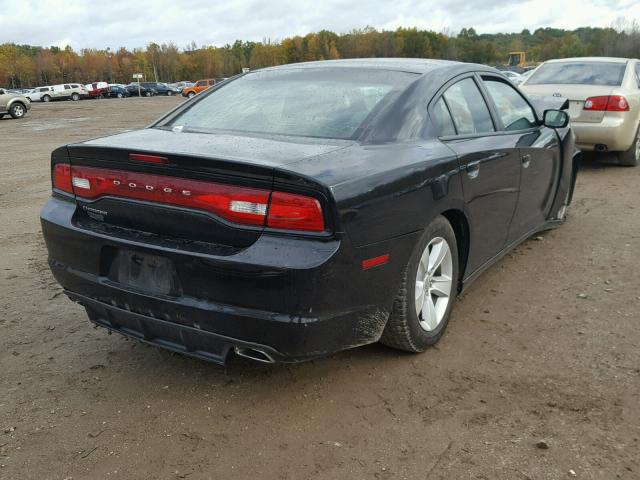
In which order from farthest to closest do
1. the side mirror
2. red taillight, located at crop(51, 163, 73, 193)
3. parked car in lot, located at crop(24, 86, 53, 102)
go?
parked car in lot, located at crop(24, 86, 53, 102) → the side mirror → red taillight, located at crop(51, 163, 73, 193)

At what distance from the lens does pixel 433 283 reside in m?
3.27

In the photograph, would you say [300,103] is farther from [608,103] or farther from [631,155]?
[631,155]

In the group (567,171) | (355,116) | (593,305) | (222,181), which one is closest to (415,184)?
(355,116)

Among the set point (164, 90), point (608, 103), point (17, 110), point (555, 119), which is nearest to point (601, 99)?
point (608, 103)

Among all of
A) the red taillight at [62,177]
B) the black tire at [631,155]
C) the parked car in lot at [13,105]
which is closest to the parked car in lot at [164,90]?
the parked car in lot at [13,105]

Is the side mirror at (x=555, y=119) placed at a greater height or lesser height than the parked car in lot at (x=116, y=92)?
lesser

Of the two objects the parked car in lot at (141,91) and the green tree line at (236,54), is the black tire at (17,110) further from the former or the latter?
the green tree line at (236,54)

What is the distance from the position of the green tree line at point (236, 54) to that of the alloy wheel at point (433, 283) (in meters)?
118

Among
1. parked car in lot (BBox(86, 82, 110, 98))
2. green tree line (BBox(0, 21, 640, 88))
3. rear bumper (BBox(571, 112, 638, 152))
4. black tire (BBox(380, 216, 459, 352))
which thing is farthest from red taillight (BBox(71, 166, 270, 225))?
green tree line (BBox(0, 21, 640, 88))

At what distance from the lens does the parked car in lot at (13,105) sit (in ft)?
85.3

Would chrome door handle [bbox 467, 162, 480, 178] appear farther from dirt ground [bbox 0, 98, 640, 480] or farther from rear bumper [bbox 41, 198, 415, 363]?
dirt ground [bbox 0, 98, 640, 480]

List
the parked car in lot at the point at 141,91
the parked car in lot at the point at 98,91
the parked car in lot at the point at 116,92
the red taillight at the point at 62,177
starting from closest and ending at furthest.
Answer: the red taillight at the point at 62,177, the parked car in lot at the point at 98,91, the parked car in lot at the point at 116,92, the parked car in lot at the point at 141,91

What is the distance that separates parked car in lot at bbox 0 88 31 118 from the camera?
2598 centimetres

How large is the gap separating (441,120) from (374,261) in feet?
3.70
